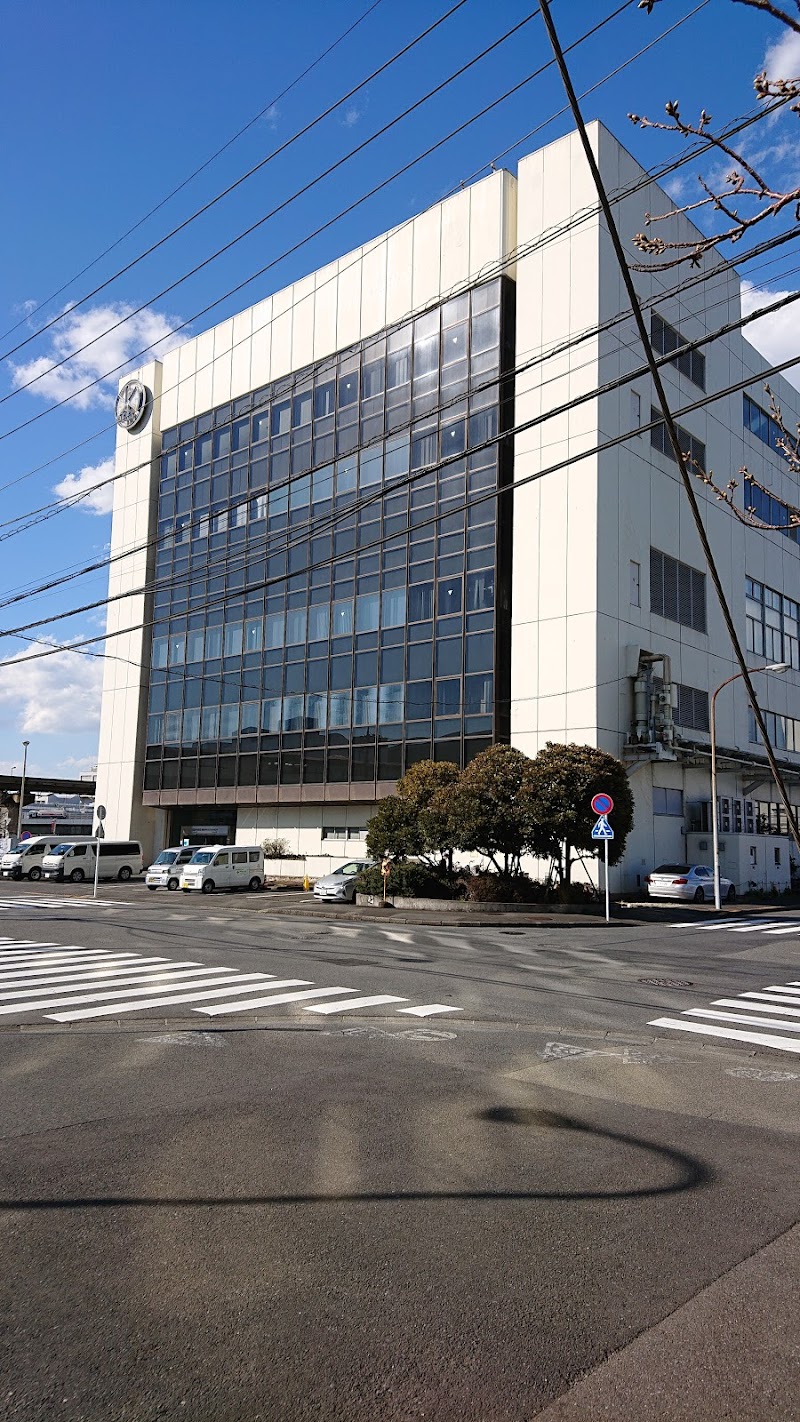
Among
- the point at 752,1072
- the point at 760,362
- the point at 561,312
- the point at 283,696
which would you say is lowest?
the point at 752,1072

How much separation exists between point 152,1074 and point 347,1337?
4723mm

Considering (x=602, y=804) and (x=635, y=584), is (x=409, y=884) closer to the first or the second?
(x=602, y=804)

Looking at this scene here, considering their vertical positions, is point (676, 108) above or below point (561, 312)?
below

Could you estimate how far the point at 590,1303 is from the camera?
402 cm

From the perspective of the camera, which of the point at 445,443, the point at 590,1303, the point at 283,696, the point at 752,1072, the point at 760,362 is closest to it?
the point at 590,1303

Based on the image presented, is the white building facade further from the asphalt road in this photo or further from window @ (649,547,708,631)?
the asphalt road

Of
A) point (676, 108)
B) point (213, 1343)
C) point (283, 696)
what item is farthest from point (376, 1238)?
point (283, 696)

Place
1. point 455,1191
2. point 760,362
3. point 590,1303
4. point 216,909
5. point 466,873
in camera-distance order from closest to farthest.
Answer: point 590,1303 < point 455,1191 < point 216,909 < point 466,873 < point 760,362

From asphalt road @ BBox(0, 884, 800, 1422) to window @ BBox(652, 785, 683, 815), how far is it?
91.9 feet

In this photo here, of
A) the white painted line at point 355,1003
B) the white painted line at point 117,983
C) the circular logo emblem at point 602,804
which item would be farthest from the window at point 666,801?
the white painted line at point 355,1003

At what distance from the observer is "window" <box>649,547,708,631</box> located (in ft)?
133

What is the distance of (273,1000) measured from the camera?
39.3ft

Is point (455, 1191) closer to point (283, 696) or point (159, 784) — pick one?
point (283, 696)

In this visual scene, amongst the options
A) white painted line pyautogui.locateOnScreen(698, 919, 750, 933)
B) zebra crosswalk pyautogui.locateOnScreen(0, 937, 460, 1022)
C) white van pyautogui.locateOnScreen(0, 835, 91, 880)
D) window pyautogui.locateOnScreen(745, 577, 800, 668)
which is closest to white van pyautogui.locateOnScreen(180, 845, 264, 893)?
white van pyautogui.locateOnScreen(0, 835, 91, 880)
